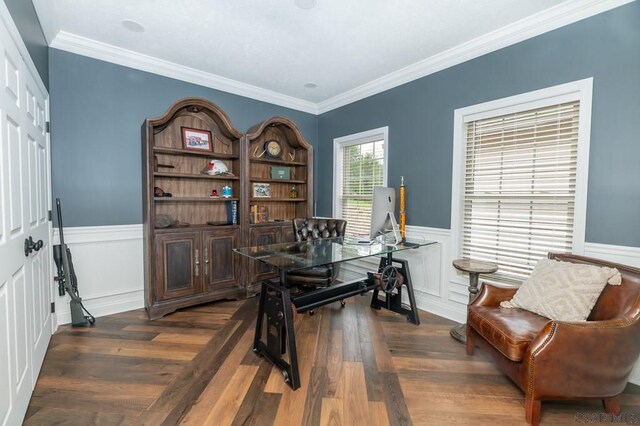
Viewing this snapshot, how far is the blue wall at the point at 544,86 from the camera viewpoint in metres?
2.06

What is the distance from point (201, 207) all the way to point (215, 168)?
536 mm

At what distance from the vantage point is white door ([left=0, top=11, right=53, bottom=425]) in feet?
4.74

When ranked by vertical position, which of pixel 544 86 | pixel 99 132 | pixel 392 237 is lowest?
pixel 392 237

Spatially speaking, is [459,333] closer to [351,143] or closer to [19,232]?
[351,143]

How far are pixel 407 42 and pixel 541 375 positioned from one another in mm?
2818

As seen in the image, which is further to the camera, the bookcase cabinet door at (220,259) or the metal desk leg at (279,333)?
the bookcase cabinet door at (220,259)

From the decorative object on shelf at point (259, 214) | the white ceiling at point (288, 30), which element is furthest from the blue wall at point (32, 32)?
the decorative object on shelf at point (259, 214)

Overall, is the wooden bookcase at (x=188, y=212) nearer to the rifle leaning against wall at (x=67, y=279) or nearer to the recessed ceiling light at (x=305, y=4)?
the rifle leaning against wall at (x=67, y=279)

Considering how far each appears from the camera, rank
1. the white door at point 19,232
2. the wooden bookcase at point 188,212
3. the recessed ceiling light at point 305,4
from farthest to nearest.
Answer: the wooden bookcase at point 188,212 < the recessed ceiling light at point 305,4 < the white door at point 19,232

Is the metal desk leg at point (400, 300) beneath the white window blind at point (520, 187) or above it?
beneath

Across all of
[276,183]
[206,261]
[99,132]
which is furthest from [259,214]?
[99,132]

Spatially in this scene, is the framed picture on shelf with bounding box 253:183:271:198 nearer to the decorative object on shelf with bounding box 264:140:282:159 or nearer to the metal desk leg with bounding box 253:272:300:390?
the decorative object on shelf with bounding box 264:140:282:159

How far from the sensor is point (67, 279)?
108 inches

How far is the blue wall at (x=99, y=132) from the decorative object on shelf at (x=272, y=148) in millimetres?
1205
